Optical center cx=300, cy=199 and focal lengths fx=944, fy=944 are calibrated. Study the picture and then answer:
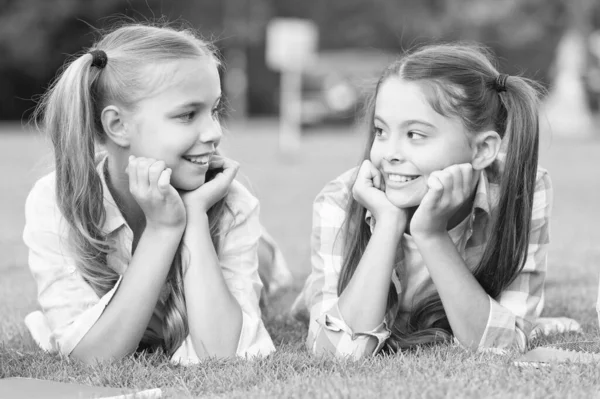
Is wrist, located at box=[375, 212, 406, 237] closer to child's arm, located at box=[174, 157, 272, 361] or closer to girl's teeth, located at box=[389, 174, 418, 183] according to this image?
girl's teeth, located at box=[389, 174, 418, 183]

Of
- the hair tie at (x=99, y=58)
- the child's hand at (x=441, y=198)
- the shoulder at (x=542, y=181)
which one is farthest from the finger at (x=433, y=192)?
the hair tie at (x=99, y=58)

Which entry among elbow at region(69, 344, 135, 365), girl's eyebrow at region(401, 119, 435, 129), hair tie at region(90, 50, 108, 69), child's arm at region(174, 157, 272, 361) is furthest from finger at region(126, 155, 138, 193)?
girl's eyebrow at region(401, 119, 435, 129)

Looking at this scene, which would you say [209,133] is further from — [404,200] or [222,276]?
[404,200]

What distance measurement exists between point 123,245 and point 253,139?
1805 centimetres

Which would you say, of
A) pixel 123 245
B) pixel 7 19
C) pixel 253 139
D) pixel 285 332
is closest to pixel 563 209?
pixel 285 332

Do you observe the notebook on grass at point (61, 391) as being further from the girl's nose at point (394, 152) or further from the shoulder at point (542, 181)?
the shoulder at point (542, 181)

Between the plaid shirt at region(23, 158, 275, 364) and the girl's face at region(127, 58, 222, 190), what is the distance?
0.27m

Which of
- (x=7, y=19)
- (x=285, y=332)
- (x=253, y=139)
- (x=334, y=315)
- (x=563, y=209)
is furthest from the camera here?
(x=7, y=19)

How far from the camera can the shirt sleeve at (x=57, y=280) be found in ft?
11.0

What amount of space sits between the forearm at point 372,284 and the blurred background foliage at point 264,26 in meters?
24.4

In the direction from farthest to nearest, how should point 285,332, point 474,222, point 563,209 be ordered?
point 563,209 < point 285,332 < point 474,222

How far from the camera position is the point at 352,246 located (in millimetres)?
3600

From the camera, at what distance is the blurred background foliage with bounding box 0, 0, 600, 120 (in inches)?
1241

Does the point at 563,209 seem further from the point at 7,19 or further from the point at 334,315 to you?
the point at 7,19
